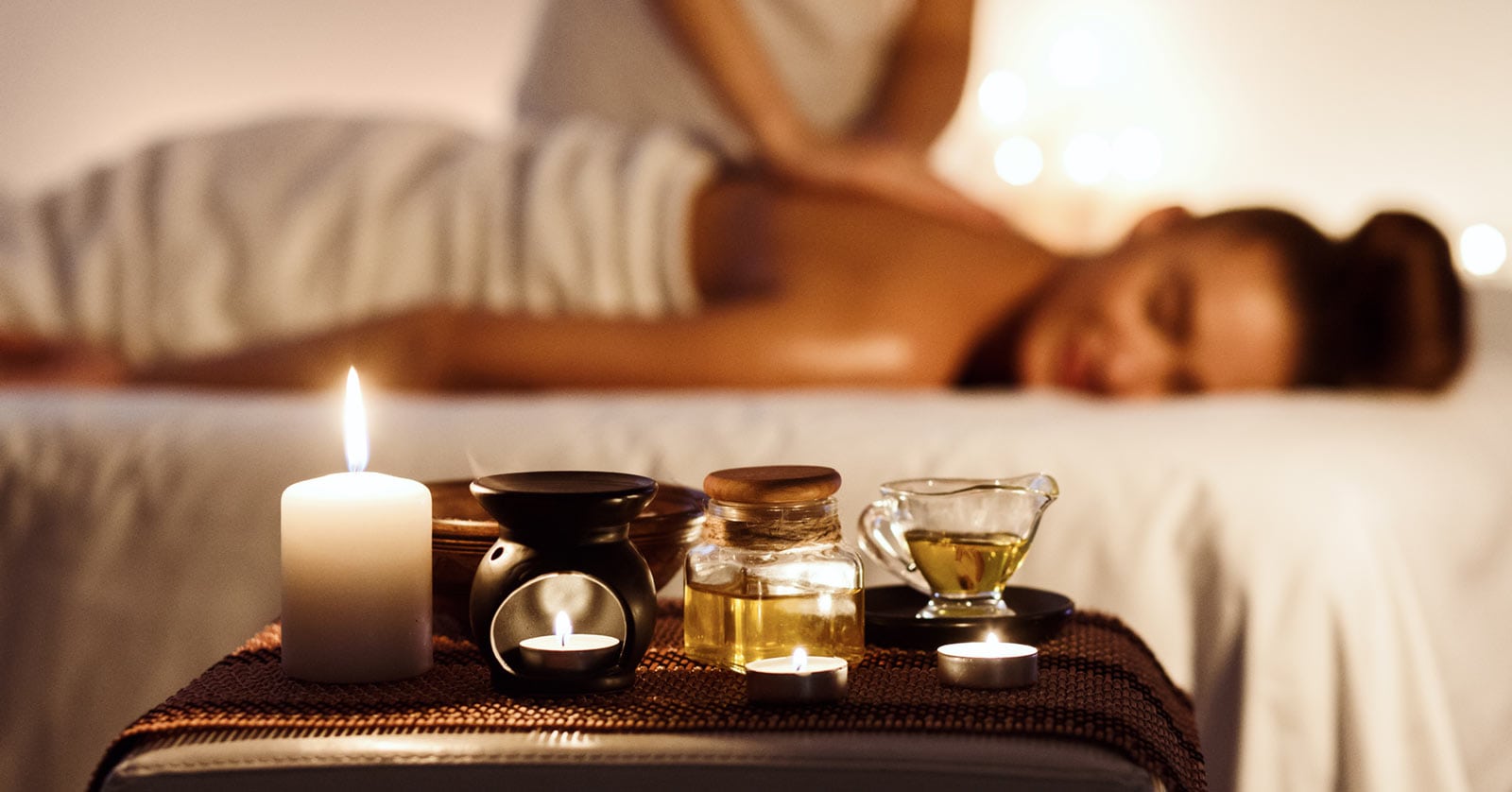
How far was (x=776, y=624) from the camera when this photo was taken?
61 centimetres

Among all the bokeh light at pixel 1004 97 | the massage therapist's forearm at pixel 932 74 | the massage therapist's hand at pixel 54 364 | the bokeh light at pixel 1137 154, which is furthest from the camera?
the bokeh light at pixel 1004 97

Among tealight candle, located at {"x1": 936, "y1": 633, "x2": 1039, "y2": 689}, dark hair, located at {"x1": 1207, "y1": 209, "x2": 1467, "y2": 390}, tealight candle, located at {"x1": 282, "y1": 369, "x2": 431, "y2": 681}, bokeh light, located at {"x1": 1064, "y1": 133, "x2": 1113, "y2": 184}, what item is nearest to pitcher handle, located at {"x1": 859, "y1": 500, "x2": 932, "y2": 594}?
tealight candle, located at {"x1": 936, "y1": 633, "x2": 1039, "y2": 689}

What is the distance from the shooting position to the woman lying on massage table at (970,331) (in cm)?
164

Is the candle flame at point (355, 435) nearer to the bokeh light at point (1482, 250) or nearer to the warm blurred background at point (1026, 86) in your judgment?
the warm blurred background at point (1026, 86)

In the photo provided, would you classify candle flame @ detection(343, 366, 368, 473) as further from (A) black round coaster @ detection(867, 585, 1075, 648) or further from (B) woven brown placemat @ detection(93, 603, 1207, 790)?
(A) black round coaster @ detection(867, 585, 1075, 648)

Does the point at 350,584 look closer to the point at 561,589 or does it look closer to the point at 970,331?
the point at 561,589

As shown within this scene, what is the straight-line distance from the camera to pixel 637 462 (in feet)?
3.64

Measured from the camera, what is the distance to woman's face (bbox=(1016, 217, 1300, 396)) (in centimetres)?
163

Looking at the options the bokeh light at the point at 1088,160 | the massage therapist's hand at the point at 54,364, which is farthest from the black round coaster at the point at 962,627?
the bokeh light at the point at 1088,160

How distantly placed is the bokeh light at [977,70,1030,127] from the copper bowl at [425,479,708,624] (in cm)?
315

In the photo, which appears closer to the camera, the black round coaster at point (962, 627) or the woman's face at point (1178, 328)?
the black round coaster at point (962, 627)

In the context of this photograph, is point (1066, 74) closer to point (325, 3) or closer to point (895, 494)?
point (325, 3)

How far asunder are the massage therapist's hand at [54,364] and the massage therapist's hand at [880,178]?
953 millimetres

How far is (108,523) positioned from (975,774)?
2.82 ft
